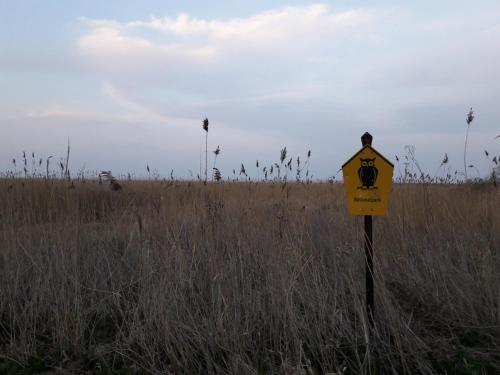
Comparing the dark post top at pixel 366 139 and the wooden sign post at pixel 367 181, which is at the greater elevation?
the dark post top at pixel 366 139

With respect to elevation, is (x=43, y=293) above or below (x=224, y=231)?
below

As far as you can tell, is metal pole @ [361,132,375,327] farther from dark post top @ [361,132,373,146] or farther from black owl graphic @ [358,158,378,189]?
black owl graphic @ [358,158,378,189]

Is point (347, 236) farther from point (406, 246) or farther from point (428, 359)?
point (428, 359)

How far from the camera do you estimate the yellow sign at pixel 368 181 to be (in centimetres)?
268

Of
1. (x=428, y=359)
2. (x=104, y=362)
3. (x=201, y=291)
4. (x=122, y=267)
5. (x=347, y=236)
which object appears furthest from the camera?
(x=347, y=236)

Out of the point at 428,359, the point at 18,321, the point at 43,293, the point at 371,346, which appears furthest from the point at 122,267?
the point at 428,359

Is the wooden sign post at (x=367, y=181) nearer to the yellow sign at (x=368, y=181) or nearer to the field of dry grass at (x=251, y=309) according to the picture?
the yellow sign at (x=368, y=181)

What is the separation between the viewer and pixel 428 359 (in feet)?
8.89

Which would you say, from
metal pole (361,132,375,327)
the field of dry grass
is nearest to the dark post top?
metal pole (361,132,375,327)

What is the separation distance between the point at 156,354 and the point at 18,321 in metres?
1.14

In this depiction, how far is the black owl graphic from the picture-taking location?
269cm

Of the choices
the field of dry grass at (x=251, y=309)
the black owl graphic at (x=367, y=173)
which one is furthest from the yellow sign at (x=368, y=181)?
the field of dry grass at (x=251, y=309)

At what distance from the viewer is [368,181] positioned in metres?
2.70

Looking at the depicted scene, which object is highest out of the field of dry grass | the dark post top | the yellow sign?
the dark post top
